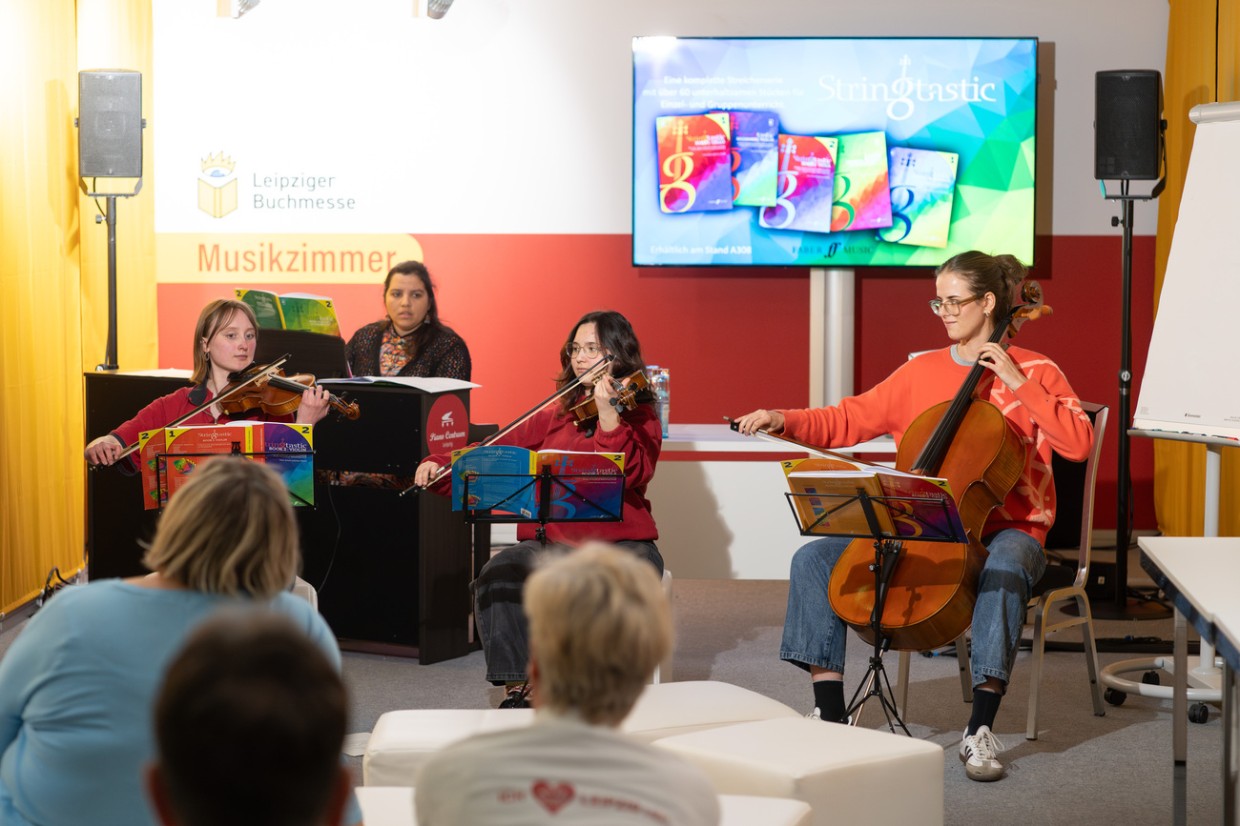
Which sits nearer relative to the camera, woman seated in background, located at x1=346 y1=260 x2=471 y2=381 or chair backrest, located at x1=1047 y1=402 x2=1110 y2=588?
chair backrest, located at x1=1047 y1=402 x2=1110 y2=588

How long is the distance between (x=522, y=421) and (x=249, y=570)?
2.10 m

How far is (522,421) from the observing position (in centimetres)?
372

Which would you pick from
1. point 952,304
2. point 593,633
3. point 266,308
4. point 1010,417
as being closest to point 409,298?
point 266,308

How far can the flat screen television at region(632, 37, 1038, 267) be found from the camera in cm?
569

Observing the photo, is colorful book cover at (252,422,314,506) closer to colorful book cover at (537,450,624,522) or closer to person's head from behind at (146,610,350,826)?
colorful book cover at (537,450,624,522)

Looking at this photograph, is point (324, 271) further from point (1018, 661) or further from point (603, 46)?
point (1018, 661)

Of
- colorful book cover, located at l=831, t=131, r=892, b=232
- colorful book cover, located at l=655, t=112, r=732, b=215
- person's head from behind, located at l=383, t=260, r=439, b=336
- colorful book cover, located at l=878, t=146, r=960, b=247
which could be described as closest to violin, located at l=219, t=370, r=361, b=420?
person's head from behind, located at l=383, t=260, r=439, b=336

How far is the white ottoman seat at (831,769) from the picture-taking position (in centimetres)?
229

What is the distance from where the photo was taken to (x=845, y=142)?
5.73 meters

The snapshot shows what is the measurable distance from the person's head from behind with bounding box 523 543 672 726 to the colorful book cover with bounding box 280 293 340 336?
10.8 feet

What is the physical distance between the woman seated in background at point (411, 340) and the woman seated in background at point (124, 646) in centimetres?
322

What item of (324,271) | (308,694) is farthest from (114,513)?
(308,694)

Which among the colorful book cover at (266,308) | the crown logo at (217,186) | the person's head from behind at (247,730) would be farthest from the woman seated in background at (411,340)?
the person's head from behind at (247,730)

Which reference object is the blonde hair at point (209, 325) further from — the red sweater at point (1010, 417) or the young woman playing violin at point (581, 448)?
the red sweater at point (1010, 417)
